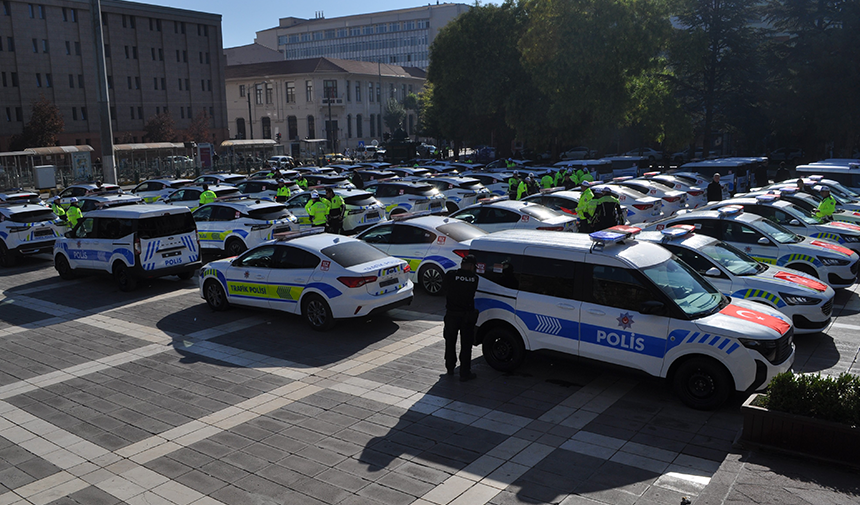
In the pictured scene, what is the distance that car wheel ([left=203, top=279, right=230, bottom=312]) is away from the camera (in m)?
13.0

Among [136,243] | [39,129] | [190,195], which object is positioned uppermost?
[39,129]

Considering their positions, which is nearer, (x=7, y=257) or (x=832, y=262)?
(x=832, y=262)

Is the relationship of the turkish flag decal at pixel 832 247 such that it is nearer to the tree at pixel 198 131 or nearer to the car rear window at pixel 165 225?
the car rear window at pixel 165 225

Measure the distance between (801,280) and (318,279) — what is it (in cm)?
765

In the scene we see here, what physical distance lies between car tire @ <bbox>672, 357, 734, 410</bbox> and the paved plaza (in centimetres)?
18

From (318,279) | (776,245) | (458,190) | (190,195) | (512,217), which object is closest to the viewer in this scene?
(318,279)

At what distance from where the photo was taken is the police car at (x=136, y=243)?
47.6 feet

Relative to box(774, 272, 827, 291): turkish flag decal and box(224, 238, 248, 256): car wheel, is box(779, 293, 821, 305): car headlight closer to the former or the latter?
box(774, 272, 827, 291): turkish flag decal

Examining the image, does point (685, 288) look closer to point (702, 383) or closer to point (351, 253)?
point (702, 383)

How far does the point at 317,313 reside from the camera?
11523 mm

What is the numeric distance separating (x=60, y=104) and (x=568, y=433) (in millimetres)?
67746

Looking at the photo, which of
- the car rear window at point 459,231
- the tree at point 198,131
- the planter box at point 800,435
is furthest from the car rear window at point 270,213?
the tree at point 198,131

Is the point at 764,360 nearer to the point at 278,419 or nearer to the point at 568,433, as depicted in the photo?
the point at 568,433

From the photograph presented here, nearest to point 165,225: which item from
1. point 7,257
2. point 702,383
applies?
point 7,257
